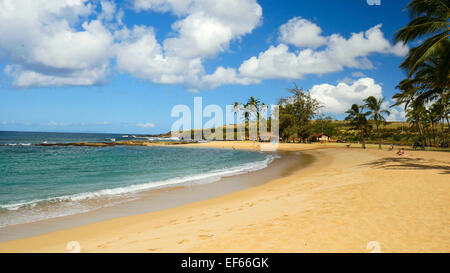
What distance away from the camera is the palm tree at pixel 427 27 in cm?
1162

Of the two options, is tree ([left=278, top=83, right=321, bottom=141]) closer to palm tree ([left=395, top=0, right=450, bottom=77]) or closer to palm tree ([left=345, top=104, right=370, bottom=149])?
palm tree ([left=345, top=104, right=370, bottom=149])

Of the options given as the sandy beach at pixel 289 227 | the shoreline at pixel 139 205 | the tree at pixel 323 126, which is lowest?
the shoreline at pixel 139 205

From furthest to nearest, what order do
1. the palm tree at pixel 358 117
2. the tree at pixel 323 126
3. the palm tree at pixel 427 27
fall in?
the tree at pixel 323 126 < the palm tree at pixel 358 117 < the palm tree at pixel 427 27

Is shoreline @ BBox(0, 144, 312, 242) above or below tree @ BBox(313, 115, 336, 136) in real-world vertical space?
below

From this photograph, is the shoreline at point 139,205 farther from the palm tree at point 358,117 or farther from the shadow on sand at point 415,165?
the palm tree at point 358,117

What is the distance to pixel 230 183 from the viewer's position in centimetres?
1314

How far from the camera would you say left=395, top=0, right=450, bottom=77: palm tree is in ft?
38.1

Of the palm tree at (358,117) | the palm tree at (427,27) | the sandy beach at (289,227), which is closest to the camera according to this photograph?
→ the sandy beach at (289,227)

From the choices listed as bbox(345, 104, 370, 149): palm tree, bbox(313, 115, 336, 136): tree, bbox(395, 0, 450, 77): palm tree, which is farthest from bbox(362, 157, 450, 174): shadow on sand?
bbox(313, 115, 336, 136): tree

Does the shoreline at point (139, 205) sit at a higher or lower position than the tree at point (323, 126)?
lower

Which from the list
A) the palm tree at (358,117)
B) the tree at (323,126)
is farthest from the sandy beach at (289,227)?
the tree at (323,126)

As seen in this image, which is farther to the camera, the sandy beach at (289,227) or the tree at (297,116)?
the tree at (297,116)
